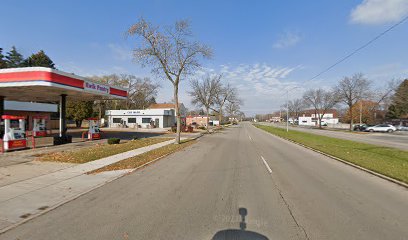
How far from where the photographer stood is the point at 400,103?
216 ft

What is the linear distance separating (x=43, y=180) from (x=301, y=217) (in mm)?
Answer: 7979

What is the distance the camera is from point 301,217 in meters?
5.23

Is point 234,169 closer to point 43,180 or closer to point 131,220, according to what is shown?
point 131,220

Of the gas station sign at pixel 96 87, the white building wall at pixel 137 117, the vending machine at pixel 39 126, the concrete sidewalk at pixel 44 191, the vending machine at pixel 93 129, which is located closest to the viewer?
the concrete sidewalk at pixel 44 191

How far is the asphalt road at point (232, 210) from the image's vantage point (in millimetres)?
4496

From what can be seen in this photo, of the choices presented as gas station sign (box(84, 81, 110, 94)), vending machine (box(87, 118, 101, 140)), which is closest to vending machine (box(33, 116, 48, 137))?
vending machine (box(87, 118, 101, 140))

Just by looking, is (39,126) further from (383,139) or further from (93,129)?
(383,139)

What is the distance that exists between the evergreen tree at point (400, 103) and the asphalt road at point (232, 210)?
228 feet

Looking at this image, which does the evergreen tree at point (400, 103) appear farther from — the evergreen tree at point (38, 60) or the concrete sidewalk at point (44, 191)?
the evergreen tree at point (38, 60)

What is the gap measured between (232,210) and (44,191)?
536cm

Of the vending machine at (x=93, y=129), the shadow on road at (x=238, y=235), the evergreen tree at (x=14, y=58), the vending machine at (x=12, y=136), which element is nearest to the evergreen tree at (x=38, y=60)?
the evergreen tree at (x=14, y=58)

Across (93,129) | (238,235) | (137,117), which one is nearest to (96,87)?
(93,129)

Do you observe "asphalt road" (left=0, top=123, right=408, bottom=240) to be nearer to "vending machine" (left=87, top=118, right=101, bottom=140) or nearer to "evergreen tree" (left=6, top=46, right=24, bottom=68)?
"vending machine" (left=87, top=118, right=101, bottom=140)

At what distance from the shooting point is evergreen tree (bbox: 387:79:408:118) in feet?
206
